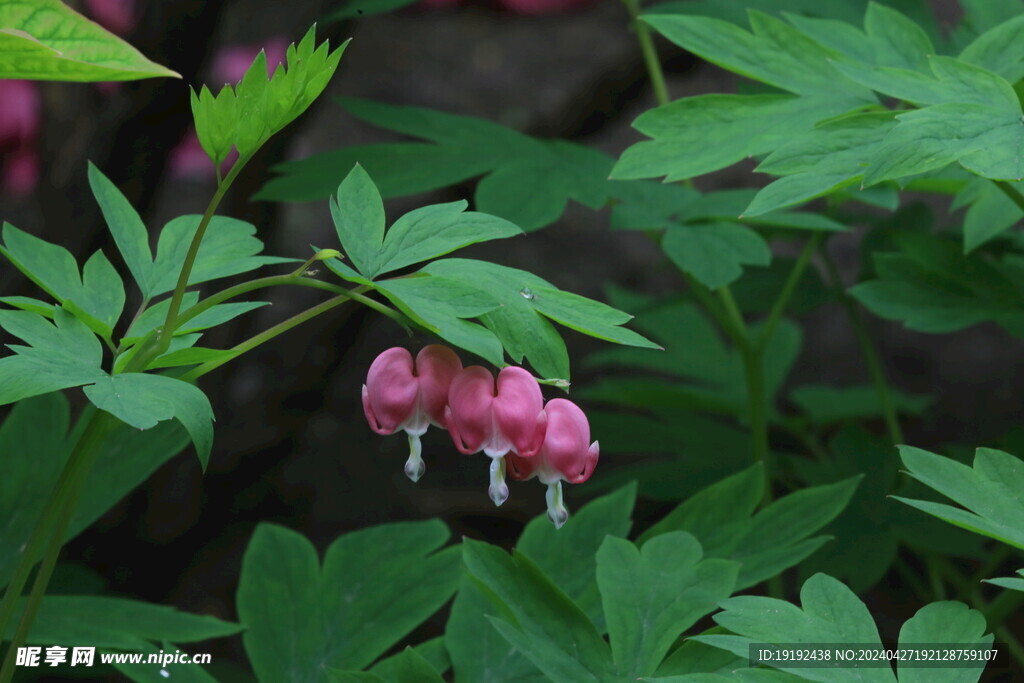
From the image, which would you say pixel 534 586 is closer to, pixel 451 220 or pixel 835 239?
pixel 451 220

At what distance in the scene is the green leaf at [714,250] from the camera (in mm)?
1231

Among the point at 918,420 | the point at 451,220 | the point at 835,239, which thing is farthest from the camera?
the point at 835,239

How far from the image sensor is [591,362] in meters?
2.21

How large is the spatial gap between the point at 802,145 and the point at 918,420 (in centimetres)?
175

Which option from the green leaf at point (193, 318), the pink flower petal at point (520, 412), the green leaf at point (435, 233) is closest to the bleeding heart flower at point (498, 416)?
the pink flower petal at point (520, 412)

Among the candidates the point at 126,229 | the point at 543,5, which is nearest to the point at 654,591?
the point at 126,229

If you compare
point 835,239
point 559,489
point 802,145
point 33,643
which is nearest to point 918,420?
point 835,239

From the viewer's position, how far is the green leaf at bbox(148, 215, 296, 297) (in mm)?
895

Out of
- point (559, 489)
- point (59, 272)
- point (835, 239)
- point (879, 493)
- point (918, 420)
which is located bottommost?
point (918, 420)

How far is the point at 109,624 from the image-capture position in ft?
3.61

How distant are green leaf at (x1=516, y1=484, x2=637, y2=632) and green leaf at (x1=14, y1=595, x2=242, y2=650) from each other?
343 mm

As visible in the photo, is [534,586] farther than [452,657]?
No

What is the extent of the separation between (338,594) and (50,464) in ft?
1.26

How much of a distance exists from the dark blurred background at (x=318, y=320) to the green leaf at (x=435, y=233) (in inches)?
23.7
